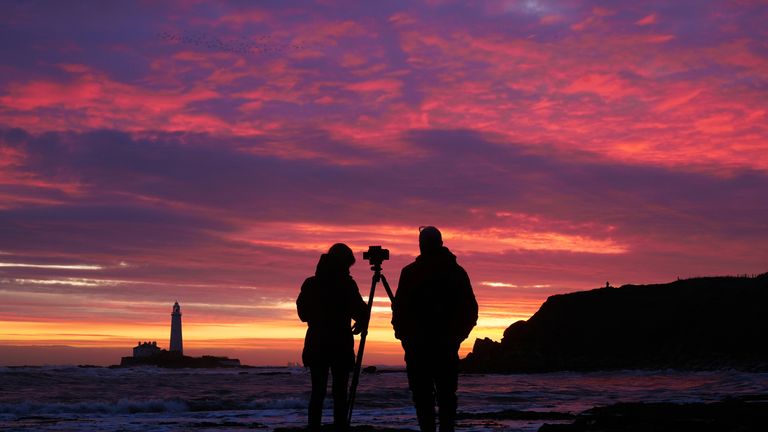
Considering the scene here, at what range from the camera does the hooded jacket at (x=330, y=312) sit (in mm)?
9867

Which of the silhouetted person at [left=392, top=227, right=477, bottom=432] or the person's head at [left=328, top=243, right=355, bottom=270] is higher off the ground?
the person's head at [left=328, top=243, right=355, bottom=270]

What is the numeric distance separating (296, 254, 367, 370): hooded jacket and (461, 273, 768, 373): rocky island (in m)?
68.5

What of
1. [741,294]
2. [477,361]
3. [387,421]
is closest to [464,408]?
[387,421]

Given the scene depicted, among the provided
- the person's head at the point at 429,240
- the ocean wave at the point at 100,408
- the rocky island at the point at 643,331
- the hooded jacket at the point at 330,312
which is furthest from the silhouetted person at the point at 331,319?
the rocky island at the point at 643,331

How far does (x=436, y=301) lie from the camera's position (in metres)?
8.91

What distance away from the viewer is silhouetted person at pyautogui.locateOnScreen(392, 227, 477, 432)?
8914mm

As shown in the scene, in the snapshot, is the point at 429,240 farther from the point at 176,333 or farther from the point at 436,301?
the point at 176,333

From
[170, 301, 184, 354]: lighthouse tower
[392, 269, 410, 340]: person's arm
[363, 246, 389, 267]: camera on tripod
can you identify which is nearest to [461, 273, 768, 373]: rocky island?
[170, 301, 184, 354]: lighthouse tower

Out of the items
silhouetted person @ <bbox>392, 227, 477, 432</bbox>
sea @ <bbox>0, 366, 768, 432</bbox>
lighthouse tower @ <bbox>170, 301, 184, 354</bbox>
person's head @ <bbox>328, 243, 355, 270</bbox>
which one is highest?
lighthouse tower @ <bbox>170, 301, 184, 354</bbox>

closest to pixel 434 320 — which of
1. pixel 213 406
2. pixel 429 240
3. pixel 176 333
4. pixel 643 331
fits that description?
pixel 429 240

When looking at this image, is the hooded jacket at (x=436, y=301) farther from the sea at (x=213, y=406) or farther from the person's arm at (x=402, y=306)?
the sea at (x=213, y=406)

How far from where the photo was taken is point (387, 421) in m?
18.5

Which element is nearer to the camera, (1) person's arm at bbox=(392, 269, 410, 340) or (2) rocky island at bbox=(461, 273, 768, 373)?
(1) person's arm at bbox=(392, 269, 410, 340)

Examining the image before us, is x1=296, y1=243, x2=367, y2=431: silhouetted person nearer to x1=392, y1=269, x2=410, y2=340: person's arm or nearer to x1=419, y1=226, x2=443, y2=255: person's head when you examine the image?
x1=392, y1=269, x2=410, y2=340: person's arm
